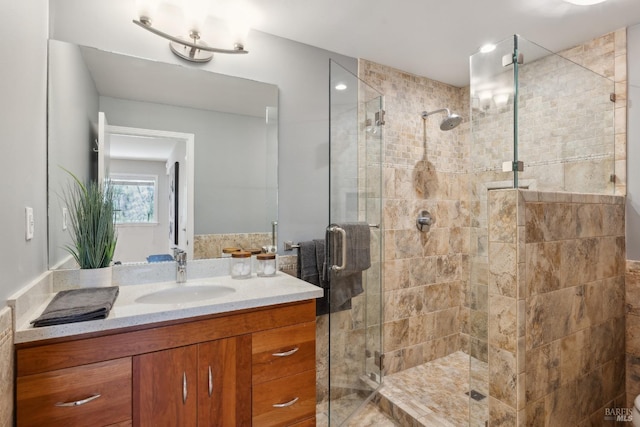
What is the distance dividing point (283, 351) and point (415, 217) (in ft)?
5.49

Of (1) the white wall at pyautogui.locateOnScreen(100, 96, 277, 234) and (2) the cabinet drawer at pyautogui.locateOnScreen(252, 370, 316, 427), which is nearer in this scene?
(2) the cabinet drawer at pyautogui.locateOnScreen(252, 370, 316, 427)

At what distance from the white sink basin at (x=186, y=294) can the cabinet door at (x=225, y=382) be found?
345mm

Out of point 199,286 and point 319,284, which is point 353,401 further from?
point 199,286

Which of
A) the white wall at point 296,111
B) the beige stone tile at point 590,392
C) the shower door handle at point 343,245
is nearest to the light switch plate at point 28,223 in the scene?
the white wall at point 296,111

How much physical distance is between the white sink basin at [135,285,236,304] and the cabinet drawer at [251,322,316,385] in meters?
0.33

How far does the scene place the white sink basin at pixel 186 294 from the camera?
1.58 meters

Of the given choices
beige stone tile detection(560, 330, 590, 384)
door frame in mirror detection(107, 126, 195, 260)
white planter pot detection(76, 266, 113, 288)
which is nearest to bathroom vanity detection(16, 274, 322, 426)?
white planter pot detection(76, 266, 113, 288)

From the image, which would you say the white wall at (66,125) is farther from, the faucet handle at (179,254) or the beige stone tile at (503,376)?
the beige stone tile at (503,376)

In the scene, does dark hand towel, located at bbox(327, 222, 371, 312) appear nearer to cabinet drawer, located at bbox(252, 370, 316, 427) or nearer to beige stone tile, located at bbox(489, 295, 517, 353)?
cabinet drawer, located at bbox(252, 370, 316, 427)

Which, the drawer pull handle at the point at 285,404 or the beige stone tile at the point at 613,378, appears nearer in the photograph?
the drawer pull handle at the point at 285,404

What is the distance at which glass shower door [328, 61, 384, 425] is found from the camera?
2.05 m

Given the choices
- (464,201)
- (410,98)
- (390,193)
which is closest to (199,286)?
(390,193)

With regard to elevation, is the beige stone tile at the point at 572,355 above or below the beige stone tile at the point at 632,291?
below

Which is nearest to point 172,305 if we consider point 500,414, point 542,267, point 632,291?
point 500,414
